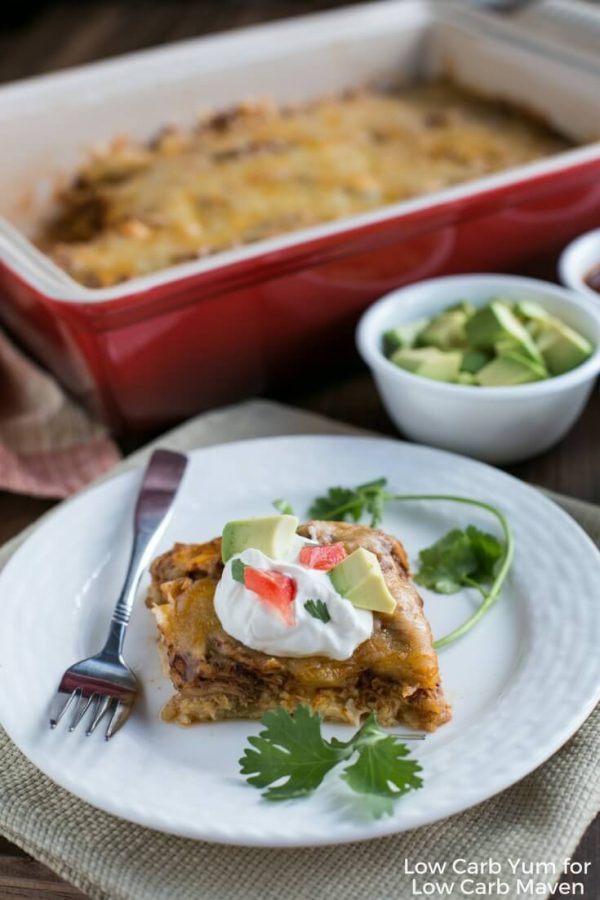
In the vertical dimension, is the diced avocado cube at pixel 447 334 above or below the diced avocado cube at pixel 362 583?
below

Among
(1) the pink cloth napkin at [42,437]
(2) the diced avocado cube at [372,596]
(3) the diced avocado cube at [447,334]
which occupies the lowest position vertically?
(1) the pink cloth napkin at [42,437]

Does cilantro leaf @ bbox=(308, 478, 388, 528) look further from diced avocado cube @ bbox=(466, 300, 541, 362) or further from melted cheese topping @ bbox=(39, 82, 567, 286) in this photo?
melted cheese topping @ bbox=(39, 82, 567, 286)

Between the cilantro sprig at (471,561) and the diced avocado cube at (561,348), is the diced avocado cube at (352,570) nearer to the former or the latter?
the cilantro sprig at (471,561)

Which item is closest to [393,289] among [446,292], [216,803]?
[446,292]

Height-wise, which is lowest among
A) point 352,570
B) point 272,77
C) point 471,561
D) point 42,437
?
point 42,437

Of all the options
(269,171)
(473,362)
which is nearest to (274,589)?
(473,362)

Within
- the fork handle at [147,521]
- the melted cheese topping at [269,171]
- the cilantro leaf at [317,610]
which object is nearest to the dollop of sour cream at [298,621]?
the cilantro leaf at [317,610]

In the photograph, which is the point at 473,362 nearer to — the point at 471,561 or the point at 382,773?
the point at 471,561

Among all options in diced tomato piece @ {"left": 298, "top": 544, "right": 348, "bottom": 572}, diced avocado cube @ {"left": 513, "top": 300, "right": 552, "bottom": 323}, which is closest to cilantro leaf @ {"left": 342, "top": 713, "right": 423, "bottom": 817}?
diced tomato piece @ {"left": 298, "top": 544, "right": 348, "bottom": 572}
